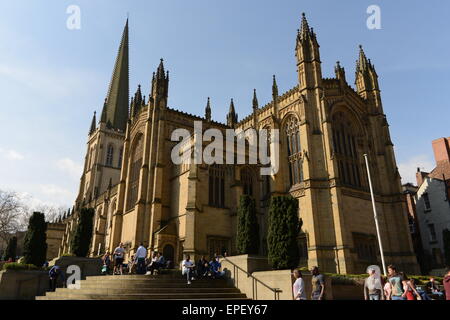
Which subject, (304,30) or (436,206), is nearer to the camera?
(304,30)

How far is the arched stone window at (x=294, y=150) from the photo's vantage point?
1346 inches

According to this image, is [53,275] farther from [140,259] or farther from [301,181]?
[301,181]

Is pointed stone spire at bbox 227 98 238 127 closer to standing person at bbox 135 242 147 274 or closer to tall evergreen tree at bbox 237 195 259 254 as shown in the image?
tall evergreen tree at bbox 237 195 259 254

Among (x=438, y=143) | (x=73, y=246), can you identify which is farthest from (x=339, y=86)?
(x=73, y=246)

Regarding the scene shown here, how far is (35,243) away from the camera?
75.4ft

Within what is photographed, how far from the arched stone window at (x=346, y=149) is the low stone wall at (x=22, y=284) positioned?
2580 cm

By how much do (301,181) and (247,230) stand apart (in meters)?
12.5

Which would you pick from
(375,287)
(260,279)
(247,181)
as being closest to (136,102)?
(247,181)

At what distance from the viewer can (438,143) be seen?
138ft

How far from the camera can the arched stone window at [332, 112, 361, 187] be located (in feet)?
110

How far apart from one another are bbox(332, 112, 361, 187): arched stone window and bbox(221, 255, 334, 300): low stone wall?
18.4 meters
